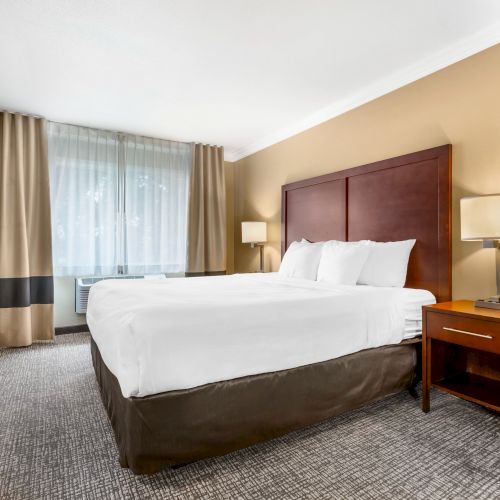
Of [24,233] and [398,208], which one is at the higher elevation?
[398,208]

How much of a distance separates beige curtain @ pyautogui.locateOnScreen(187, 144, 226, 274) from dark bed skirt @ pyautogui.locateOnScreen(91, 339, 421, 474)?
3012mm

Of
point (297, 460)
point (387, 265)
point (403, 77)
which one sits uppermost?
point (403, 77)

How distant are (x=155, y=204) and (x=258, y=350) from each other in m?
3.42

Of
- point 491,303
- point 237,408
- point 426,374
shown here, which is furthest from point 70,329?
point 491,303

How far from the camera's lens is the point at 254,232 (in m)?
4.54

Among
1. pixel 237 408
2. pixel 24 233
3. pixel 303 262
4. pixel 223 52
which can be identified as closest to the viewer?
pixel 237 408

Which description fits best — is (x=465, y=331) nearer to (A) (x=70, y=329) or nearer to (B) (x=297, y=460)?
(B) (x=297, y=460)

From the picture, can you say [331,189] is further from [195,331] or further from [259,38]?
[195,331]

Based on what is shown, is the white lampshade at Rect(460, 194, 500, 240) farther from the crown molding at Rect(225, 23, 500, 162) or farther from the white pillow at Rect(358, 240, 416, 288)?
the crown molding at Rect(225, 23, 500, 162)

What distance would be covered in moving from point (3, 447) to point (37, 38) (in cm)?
264

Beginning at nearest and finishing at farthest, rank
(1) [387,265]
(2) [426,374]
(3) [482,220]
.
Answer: (3) [482,220] < (2) [426,374] < (1) [387,265]

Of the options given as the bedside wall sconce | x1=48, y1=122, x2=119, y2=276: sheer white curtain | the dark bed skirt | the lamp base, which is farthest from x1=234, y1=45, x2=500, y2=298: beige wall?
x1=48, y1=122, x2=119, y2=276: sheer white curtain

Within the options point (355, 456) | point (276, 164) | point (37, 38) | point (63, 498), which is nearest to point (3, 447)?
point (63, 498)

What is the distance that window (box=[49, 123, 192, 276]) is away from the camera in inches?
Answer: 164
